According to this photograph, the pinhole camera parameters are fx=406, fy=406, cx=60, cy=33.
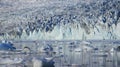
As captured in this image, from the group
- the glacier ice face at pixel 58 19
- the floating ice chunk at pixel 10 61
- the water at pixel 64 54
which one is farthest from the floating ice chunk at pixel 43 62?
the glacier ice face at pixel 58 19

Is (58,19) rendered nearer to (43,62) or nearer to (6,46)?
(6,46)

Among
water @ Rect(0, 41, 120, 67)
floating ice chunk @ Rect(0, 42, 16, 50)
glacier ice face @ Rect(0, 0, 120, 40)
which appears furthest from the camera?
glacier ice face @ Rect(0, 0, 120, 40)

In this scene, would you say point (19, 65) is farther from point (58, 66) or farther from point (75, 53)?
point (75, 53)

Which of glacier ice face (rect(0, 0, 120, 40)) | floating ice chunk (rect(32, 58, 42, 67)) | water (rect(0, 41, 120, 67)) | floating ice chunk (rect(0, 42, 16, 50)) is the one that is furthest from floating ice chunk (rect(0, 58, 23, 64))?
glacier ice face (rect(0, 0, 120, 40))

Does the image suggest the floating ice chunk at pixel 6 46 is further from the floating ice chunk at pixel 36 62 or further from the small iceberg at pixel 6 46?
the floating ice chunk at pixel 36 62

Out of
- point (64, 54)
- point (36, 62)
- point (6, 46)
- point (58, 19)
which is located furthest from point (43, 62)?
point (58, 19)

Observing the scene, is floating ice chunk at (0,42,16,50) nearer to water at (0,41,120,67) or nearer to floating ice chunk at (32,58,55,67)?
water at (0,41,120,67)
